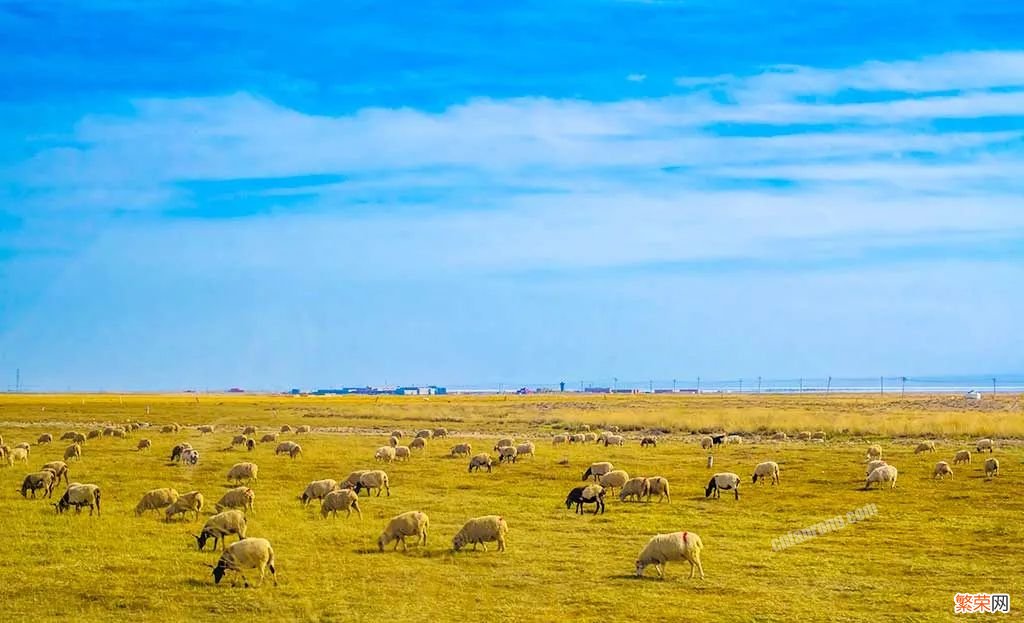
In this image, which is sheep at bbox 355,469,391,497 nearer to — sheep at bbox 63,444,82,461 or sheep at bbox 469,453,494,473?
sheep at bbox 469,453,494,473

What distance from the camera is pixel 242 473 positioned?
36.2 m

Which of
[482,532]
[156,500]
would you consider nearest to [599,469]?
[482,532]

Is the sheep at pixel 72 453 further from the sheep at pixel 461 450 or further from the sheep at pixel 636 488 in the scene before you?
the sheep at pixel 636 488

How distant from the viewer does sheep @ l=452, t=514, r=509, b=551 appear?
22.8 metres

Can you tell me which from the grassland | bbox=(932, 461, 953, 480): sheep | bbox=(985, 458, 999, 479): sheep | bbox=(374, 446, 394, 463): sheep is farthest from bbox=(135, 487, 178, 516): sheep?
bbox=(985, 458, 999, 479): sheep

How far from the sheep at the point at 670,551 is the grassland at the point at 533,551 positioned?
47 cm

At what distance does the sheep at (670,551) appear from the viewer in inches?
784

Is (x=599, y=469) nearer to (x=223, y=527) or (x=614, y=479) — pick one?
(x=614, y=479)

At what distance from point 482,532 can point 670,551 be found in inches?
199

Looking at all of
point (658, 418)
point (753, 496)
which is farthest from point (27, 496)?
point (658, 418)

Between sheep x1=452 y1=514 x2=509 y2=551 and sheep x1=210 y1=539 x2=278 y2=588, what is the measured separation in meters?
4.99

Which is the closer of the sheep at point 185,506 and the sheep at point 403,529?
the sheep at point 403,529

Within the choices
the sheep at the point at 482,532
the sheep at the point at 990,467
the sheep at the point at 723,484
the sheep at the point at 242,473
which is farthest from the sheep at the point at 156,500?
the sheep at the point at 990,467

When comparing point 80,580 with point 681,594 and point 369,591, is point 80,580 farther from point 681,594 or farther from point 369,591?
point 681,594
